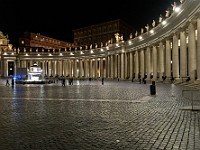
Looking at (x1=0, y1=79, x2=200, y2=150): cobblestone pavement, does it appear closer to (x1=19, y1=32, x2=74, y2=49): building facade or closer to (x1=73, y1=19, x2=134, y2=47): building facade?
Answer: (x1=73, y1=19, x2=134, y2=47): building facade

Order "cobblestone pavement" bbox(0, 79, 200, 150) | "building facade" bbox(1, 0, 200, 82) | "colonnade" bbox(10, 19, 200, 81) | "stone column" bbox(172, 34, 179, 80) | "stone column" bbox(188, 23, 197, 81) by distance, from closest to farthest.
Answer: "cobblestone pavement" bbox(0, 79, 200, 150)
"stone column" bbox(188, 23, 197, 81)
"colonnade" bbox(10, 19, 200, 81)
"building facade" bbox(1, 0, 200, 82)
"stone column" bbox(172, 34, 179, 80)

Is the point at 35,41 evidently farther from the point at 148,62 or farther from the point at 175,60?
the point at 175,60

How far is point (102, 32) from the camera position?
143 m

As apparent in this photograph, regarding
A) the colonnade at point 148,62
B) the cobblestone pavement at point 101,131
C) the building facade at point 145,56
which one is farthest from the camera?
the building facade at point 145,56

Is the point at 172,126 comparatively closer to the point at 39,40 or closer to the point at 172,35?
the point at 172,35

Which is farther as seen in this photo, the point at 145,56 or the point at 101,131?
the point at 145,56

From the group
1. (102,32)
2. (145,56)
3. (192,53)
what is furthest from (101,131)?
(102,32)

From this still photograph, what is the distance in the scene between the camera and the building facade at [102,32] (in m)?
134

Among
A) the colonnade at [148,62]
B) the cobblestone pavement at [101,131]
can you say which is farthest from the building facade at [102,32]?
the cobblestone pavement at [101,131]

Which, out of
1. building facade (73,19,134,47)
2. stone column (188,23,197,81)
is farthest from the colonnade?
building facade (73,19,134,47)

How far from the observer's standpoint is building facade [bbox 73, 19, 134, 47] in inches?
5256

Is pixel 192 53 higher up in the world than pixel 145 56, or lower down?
lower down

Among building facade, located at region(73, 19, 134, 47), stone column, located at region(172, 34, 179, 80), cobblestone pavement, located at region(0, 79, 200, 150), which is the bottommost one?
cobblestone pavement, located at region(0, 79, 200, 150)

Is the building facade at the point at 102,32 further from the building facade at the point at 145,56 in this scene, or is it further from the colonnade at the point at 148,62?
the colonnade at the point at 148,62
